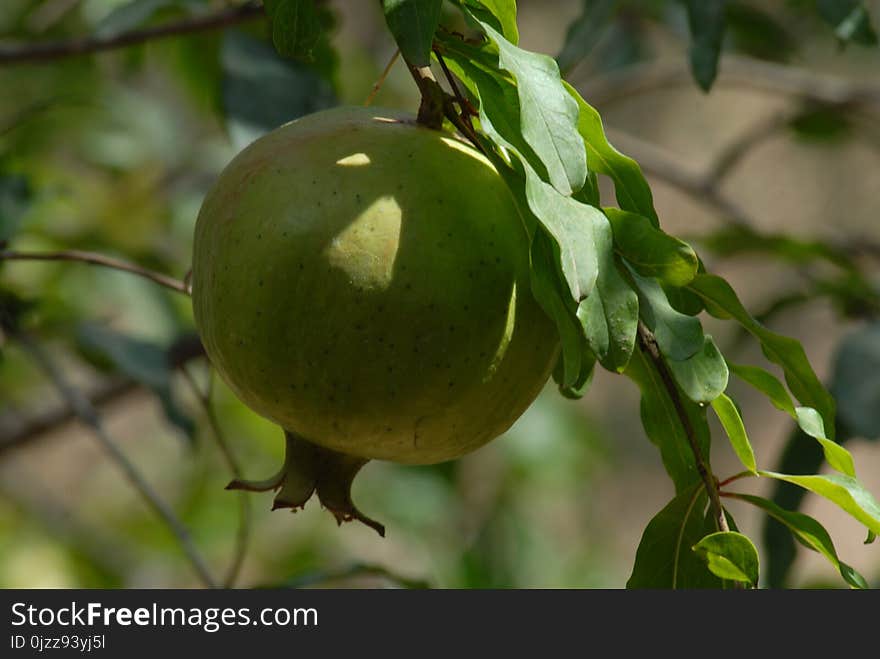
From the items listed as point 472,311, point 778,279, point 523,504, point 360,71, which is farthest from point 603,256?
point 778,279

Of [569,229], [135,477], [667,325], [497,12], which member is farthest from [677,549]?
[135,477]

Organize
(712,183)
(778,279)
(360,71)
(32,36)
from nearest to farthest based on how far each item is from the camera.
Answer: (32,36) → (712,183) → (360,71) → (778,279)

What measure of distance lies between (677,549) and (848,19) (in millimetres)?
654

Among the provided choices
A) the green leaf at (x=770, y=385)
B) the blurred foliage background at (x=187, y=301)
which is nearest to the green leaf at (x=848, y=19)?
the blurred foliage background at (x=187, y=301)

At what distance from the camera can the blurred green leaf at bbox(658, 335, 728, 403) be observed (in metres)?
0.82

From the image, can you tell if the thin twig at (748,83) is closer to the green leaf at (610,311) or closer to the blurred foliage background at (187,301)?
the blurred foliage background at (187,301)

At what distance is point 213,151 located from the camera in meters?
2.69

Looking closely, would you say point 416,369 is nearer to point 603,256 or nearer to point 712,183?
point 603,256

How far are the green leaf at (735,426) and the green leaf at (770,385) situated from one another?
0.08 feet

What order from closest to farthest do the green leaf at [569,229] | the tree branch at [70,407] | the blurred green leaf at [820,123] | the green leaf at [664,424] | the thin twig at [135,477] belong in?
the green leaf at [569,229] → the green leaf at [664,424] → the thin twig at [135,477] → the tree branch at [70,407] → the blurred green leaf at [820,123]

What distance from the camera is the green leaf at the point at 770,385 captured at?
864 millimetres

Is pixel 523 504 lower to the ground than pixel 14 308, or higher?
lower

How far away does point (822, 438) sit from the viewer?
86cm

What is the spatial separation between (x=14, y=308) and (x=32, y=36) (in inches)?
23.6
